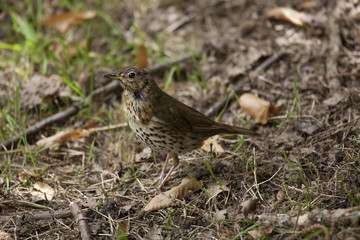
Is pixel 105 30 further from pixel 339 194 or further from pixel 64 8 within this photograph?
pixel 339 194

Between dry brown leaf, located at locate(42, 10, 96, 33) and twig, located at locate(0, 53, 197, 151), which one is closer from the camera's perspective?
twig, located at locate(0, 53, 197, 151)

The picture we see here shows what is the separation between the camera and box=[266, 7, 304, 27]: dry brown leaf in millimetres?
5785

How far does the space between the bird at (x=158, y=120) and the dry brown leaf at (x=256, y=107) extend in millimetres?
699

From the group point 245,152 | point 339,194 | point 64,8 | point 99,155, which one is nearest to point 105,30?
point 64,8

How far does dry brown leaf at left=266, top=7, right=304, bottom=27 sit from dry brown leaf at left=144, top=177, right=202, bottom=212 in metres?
3.11

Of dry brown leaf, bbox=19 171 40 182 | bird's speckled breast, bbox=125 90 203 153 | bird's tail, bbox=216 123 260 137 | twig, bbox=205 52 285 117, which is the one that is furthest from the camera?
twig, bbox=205 52 285 117

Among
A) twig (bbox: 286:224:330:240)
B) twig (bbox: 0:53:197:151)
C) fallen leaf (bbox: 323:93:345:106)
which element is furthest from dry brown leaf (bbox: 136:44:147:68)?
twig (bbox: 286:224:330:240)

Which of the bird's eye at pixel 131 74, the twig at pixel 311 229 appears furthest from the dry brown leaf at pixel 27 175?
the twig at pixel 311 229

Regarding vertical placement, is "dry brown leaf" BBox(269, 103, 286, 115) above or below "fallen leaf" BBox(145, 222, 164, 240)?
above

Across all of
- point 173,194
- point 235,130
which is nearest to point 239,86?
point 235,130

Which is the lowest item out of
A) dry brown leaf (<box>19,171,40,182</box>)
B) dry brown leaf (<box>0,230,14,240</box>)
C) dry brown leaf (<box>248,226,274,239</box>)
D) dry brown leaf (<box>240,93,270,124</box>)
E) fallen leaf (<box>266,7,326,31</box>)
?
dry brown leaf (<box>19,171,40,182</box>)

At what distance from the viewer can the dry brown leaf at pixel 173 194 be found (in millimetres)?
3674

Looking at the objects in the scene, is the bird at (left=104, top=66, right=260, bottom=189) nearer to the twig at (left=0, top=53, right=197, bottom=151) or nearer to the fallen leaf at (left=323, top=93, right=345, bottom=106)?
the fallen leaf at (left=323, top=93, right=345, bottom=106)

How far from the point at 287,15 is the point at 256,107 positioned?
1.89m
